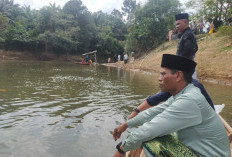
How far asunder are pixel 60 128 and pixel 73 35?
3795 centimetres

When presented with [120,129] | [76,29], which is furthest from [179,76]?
[76,29]

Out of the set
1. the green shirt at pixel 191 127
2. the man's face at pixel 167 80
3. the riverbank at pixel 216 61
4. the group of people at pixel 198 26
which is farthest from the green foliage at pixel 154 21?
the green shirt at pixel 191 127

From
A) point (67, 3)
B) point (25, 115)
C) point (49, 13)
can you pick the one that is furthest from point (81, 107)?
point (67, 3)

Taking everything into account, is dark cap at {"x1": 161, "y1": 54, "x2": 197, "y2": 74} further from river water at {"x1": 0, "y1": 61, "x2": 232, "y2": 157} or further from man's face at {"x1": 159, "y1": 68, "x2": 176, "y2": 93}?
river water at {"x1": 0, "y1": 61, "x2": 232, "y2": 157}

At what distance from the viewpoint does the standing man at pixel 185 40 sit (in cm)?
390

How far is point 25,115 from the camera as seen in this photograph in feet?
18.4

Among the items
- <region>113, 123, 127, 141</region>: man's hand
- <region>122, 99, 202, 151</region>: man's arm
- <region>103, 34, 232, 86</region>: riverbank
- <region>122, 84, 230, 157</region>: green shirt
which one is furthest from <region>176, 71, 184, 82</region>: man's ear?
<region>103, 34, 232, 86</region>: riverbank

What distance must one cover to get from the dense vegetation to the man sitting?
92.8ft

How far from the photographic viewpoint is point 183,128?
6.24 feet

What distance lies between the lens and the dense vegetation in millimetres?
29984

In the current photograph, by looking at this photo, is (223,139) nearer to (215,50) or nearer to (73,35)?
(215,50)

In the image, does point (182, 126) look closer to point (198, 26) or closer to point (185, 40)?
point (185, 40)

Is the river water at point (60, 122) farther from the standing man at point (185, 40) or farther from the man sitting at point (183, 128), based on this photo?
the standing man at point (185, 40)

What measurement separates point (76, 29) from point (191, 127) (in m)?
40.4
